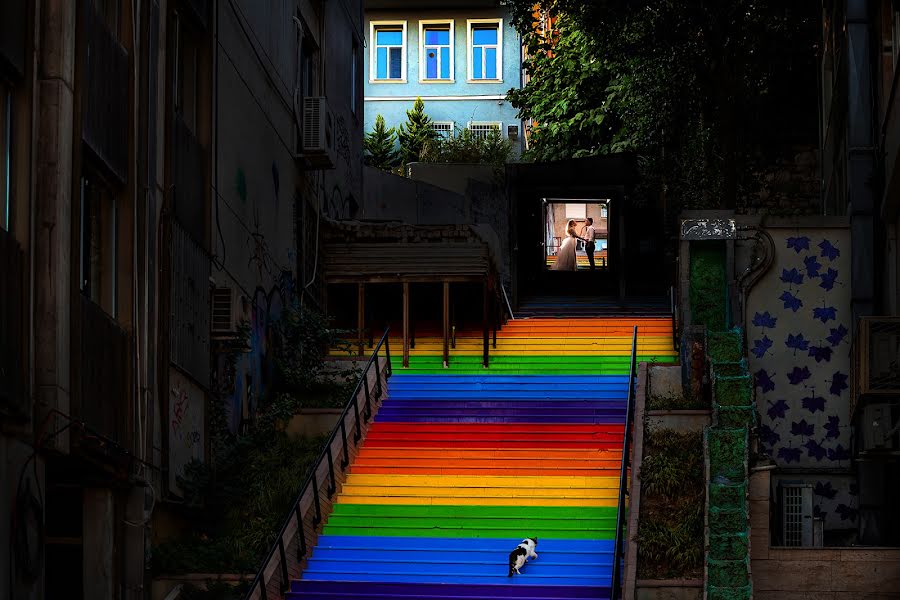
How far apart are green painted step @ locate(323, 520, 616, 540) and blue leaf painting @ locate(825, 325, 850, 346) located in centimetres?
609

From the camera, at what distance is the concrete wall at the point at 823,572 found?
18.6 metres

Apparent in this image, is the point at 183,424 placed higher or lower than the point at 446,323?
lower

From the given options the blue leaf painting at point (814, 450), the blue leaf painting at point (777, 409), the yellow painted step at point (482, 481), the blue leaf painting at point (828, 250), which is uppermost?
the blue leaf painting at point (828, 250)

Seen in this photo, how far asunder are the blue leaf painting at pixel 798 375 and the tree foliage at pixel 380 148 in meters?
22.4

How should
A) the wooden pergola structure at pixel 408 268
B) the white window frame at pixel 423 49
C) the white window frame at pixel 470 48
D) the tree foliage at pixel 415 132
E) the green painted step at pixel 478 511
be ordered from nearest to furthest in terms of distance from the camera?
the green painted step at pixel 478 511
the wooden pergola structure at pixel 408 268
the tree foliage at pixel 415 132
the white window frame at pixel 423 49
the white window frame at pixel 470 48

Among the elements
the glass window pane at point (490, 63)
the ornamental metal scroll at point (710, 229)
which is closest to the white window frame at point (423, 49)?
the glass window pane at point (490, 63)

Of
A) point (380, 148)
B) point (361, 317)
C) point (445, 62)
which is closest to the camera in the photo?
point (361, 317)

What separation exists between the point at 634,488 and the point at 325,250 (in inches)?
387

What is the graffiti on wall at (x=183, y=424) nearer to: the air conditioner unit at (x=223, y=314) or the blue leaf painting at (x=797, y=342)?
the air conditioner unit at (x=223, y=314)

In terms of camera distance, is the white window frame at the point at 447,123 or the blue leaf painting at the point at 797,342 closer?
the blue leaf painting at the point at 797,342

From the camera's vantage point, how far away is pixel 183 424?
1923cm

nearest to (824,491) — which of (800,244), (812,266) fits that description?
(812,266)

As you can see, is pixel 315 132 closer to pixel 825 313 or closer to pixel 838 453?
pixel 825 313

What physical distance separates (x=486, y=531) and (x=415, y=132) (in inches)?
1065
